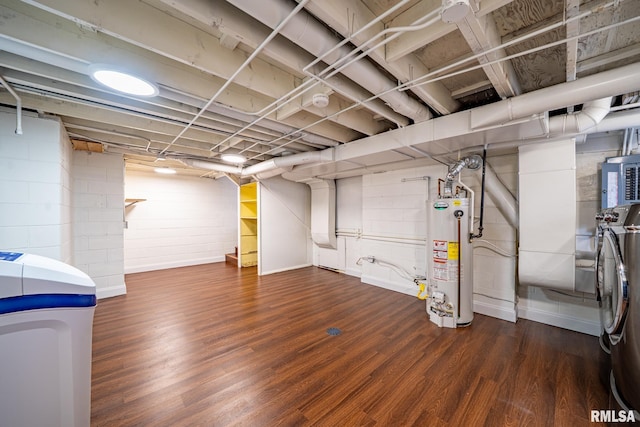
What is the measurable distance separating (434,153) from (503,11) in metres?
1.73

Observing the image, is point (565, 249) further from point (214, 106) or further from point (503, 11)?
point (214, 106)

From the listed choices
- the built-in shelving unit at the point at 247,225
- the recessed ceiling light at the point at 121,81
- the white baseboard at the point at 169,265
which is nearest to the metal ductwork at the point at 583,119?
the recessed ceiling light at the point at 121,81

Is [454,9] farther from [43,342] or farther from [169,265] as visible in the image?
[169,265]

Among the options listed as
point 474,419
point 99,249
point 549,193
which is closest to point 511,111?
point 549,193

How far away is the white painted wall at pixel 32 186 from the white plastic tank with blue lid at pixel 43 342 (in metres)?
2.12

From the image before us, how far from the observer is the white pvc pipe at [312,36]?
3.77 ft

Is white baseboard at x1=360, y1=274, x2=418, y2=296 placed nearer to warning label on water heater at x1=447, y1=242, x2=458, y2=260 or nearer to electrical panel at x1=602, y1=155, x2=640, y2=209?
warning label on water heater at x1=447, y1=242, x2=458, y2=260

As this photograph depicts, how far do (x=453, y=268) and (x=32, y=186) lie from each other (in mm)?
4470

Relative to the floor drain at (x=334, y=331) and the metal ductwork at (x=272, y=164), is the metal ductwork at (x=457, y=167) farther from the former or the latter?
the floor drain at (x=334, y=331)

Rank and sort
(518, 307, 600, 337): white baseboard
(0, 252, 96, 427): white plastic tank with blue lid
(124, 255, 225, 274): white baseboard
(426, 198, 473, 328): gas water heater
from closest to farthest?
(0, 252, 96, 427): white plastic tank with blue lid, (518, 307, 600, 337): white baseboard, (426, 198, 473, 328): gas water heater, (124, 255, 225, 274): white baseboard

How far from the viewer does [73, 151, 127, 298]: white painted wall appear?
11.6ft

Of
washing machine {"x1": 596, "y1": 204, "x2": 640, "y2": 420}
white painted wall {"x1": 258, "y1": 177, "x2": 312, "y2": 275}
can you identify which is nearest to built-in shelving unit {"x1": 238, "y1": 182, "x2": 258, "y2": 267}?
white painted wall {"x1": 258, "y1": 177, "x2": 312, "y2": 275}

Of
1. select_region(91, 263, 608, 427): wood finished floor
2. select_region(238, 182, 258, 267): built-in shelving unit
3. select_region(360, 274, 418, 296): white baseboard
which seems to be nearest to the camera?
select_region(91, 263, 608, 427): wood finished floor

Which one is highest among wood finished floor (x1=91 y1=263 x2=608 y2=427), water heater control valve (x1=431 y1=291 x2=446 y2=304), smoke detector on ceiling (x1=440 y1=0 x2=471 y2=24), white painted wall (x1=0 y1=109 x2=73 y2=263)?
smoke detector on ceiling (x1=440 y1=0 x2=471 y2=24)
